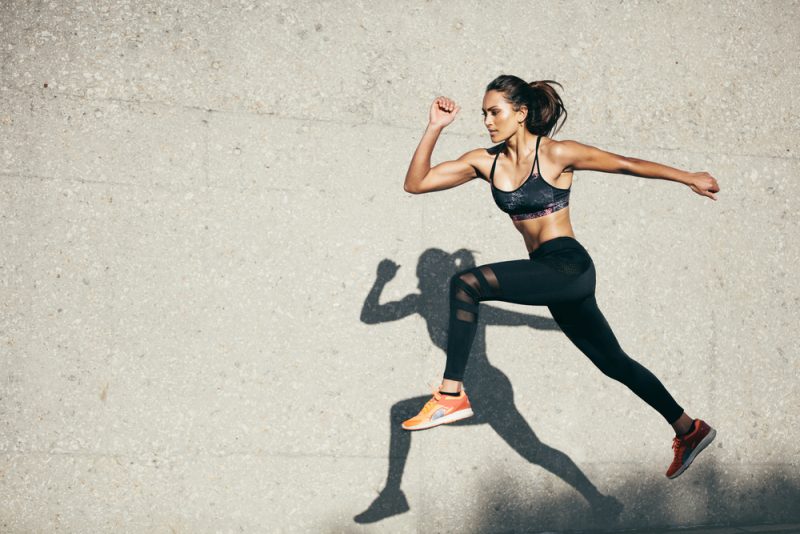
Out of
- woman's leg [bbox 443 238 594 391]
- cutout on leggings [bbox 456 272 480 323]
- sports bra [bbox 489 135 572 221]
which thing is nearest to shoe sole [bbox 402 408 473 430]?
woman's leg [bbox 443 238 594 391]

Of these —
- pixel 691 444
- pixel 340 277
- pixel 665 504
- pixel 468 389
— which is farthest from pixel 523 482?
pixel 340 277

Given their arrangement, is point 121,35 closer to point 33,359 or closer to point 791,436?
point 33,359

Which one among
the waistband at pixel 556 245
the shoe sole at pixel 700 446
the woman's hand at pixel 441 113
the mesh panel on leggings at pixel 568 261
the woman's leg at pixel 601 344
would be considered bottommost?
the shoe sole at pixel 700 446

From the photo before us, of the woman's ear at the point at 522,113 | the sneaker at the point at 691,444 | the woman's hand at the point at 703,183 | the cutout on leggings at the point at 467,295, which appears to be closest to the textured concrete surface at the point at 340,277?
the sneaker at the point at 691,444

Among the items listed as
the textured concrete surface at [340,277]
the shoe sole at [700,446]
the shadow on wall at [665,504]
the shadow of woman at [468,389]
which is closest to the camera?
the shoe sole at [700,446]

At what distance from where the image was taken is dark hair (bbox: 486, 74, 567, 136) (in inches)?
156

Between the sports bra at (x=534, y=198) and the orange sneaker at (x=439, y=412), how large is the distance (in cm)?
85

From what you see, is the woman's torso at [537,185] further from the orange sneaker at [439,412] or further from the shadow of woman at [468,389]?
the shadow of woman at [468,389]

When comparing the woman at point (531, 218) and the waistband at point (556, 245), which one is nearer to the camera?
the woman at point (531, 218)

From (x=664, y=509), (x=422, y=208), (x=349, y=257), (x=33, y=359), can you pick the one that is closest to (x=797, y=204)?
(x=664, y=509)

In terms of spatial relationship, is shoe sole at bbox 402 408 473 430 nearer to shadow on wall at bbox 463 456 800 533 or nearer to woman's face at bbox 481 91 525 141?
woman's face at bbox 481 91 525 141

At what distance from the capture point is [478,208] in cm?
537

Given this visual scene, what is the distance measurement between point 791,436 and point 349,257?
10.3ft

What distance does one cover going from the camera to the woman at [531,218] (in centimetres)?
372
